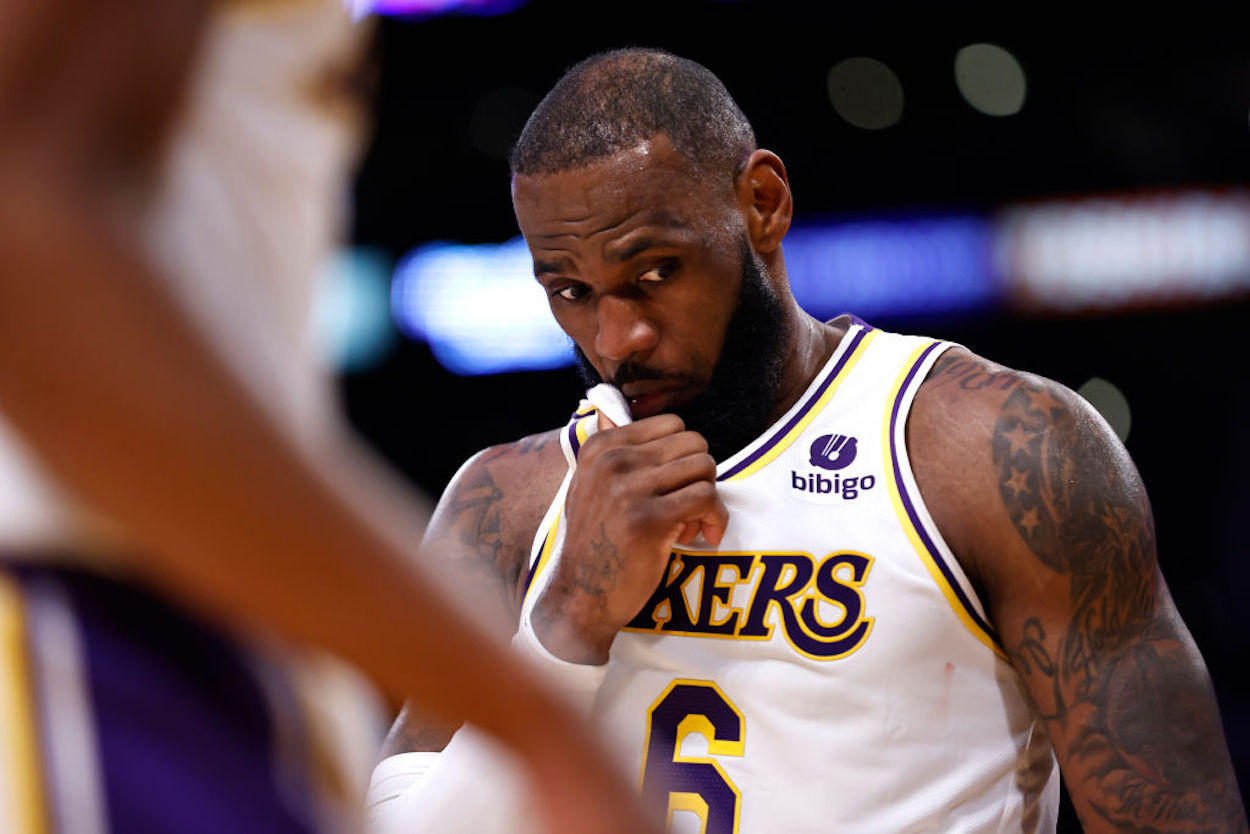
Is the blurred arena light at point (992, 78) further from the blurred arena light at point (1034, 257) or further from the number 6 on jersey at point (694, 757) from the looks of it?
the number 6 on jersey at point (694, 757)

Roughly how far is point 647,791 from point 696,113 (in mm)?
1070

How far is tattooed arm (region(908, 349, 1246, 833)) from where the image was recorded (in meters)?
1.91

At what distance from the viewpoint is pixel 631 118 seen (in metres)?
2.26

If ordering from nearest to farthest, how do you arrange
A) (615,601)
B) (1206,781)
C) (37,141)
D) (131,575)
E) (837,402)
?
(37,141)
(131,575)
(1206,781)
(615,601)
(837,402)

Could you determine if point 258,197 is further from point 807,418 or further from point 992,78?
point 992,78

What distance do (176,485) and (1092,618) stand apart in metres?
1.59

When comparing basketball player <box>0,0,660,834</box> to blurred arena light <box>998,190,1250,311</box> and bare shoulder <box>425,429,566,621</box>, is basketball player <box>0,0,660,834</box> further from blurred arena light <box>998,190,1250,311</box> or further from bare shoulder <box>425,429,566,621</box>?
blurred arena light <box>998,190,1250,311</box>

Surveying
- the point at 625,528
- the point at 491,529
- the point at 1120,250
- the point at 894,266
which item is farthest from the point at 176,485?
the point at 1120,250

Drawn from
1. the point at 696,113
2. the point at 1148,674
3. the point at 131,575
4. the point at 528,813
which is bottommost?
the point at 1148,674

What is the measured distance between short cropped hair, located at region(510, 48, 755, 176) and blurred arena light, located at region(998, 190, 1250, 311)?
4.72 metres

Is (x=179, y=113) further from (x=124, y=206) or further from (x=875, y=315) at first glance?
(x=875, y=315)

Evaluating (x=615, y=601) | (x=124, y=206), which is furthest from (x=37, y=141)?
(x=615, y=601)

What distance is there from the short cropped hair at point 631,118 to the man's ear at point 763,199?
0.03m

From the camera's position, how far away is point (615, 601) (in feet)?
6.75
